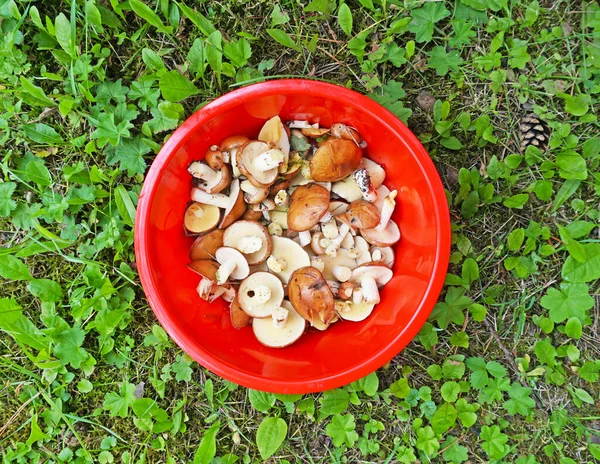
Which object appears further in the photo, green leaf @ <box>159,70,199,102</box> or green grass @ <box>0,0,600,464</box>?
green grass @ <box>0,0,600,464</box>

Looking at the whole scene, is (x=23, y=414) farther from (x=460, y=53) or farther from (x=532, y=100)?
(x=532, y=100)

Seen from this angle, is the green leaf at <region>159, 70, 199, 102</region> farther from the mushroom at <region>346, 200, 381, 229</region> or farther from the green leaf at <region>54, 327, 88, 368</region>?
the green leaf at <region>54, 327, 88, 368</region>

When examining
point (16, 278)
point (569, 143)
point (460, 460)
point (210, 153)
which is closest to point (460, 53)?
point (569, 143)

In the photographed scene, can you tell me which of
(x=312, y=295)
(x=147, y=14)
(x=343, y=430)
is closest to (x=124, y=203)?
(x=147, y=14)

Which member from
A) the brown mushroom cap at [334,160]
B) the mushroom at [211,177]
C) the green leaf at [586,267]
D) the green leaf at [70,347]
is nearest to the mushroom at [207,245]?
the mushroom at [211,177]

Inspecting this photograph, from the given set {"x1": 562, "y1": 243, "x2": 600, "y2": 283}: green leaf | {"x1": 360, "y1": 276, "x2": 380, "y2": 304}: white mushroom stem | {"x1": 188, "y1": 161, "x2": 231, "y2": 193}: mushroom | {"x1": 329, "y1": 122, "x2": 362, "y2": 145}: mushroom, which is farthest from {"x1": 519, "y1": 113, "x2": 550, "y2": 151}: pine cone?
{"x1": 188, "y1": 161, "x2": 231, "y2": 193}: mushroom
